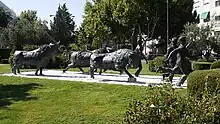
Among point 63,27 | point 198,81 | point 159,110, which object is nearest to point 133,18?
point 63,27

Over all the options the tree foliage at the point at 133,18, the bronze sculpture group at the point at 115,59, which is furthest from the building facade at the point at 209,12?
the bronze sculpture group at the point at 115,59

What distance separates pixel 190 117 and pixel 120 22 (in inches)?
1606

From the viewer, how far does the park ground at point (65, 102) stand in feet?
29.9

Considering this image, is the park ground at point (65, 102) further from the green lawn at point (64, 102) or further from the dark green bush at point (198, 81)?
the dark green bush at point (198, 81)

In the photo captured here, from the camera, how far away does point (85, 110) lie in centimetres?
980

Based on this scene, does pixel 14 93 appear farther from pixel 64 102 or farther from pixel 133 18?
pixel 133 18

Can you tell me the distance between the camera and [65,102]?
431 inches

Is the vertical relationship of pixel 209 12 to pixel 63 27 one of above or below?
above

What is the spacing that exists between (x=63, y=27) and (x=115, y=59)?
57203 mm

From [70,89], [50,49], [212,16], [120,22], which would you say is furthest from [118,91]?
[212,16]

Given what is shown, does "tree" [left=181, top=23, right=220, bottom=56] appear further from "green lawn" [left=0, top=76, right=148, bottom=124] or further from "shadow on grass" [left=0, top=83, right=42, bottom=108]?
"green lawn" [left=0, top=76, right=148, bottom=124]

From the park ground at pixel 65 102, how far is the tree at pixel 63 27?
5547 cm

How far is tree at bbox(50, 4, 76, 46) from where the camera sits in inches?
2785

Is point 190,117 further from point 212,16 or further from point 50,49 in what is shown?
point 212,16
